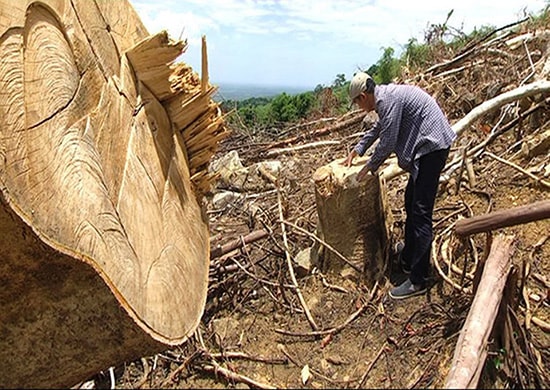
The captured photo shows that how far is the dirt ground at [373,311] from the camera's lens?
7.99 feet

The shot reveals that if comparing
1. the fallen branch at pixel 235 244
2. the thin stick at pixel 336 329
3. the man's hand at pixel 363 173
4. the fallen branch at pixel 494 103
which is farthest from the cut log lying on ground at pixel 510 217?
the fallen branch at pixel 494 103

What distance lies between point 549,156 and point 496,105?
1.90ft

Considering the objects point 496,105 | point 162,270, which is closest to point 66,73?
point 162,270

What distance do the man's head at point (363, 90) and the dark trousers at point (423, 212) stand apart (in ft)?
1.50

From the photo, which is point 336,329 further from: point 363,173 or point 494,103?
point 494,103

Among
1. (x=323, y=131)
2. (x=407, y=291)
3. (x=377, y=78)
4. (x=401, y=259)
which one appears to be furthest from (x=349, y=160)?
(x=377, y=78)

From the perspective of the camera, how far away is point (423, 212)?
10.3 ft

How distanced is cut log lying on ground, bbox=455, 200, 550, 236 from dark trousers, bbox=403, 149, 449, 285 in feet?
2.76

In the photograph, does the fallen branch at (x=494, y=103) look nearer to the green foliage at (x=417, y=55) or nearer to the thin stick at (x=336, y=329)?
the thin stick at (x=336, y=329)

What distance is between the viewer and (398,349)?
2.77 metres

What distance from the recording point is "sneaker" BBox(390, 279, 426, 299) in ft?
10.5

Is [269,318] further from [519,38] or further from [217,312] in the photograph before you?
[519,38]

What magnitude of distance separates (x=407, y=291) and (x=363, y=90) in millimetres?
1239

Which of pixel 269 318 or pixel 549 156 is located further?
pixel 549 156
